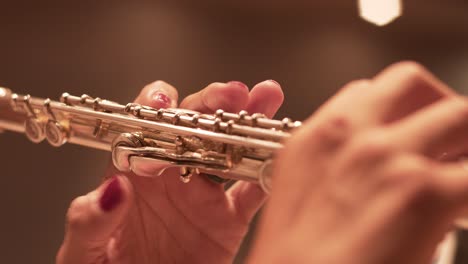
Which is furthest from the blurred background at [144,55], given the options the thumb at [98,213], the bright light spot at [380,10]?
the thumb at [98,213]

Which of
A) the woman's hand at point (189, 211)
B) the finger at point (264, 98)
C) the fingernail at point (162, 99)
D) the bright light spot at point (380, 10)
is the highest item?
the bright light spot at point (380, 10)

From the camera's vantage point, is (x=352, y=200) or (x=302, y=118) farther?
(x=302, y=118)

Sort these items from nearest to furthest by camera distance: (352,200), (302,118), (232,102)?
(352,200) → (232,102) → (302,118)

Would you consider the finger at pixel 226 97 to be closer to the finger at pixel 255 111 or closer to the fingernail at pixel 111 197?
the finger at pixel 255 111

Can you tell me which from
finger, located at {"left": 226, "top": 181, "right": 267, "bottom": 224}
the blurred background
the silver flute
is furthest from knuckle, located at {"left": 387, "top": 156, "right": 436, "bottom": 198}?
the blurred background

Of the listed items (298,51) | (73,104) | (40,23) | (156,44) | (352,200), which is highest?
(40,23)

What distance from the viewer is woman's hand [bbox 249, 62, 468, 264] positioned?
24 centimetres

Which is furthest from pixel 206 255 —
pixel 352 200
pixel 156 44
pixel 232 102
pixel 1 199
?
pixel 1 199

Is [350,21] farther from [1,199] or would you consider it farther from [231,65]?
[1,199]

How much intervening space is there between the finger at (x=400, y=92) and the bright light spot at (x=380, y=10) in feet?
3.40

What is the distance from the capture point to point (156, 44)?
1.34 m

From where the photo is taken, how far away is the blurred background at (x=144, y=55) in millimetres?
1296

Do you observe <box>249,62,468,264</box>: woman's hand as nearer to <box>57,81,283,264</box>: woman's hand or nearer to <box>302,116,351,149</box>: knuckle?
<box>302,116,351,149</box>: knuckle

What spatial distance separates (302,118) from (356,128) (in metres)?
1.03
